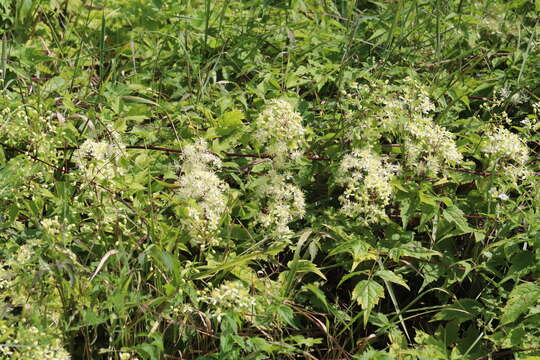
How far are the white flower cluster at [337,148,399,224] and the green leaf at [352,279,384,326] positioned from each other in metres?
0.29

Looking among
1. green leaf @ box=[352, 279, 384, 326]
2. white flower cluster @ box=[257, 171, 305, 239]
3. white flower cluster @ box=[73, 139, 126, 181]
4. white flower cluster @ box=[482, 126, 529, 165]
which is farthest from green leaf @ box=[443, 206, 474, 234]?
white flower cluster @ box=[73, 139, 126, 181]

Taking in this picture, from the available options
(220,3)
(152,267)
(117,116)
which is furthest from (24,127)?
(220,3)

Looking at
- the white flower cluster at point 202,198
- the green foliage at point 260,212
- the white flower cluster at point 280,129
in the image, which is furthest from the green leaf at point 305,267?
the white flower cluster at point 280,129

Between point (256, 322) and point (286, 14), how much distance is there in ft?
7.49

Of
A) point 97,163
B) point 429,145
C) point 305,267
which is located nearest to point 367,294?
point 305,267

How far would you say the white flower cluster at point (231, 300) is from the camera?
235 centimetres

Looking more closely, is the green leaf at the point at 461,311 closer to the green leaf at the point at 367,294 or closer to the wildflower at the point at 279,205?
the green leaf at the point at 367,294

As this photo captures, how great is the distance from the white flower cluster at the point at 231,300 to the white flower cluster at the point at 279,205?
1.18 ft

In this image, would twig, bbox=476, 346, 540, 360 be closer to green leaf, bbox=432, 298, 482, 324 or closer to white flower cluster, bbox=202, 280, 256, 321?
green leaf, bbox=432, 298, 482, 324

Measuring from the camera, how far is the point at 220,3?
4250mm

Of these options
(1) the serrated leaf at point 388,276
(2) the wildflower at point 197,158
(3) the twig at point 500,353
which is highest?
(2) the wildflower at point 197,158

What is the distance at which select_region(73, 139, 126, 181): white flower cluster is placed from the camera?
2.63 metres

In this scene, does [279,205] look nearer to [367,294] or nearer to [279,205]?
[279,205]

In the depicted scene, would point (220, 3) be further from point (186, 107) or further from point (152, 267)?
point (152, 267)
